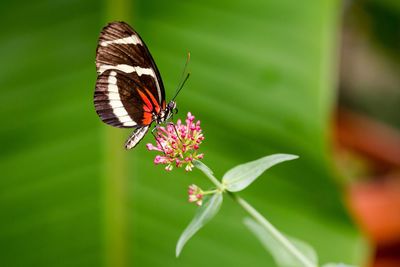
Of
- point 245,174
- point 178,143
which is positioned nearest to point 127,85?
point 178,143

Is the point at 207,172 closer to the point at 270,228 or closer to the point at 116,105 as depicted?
the point at 270,228

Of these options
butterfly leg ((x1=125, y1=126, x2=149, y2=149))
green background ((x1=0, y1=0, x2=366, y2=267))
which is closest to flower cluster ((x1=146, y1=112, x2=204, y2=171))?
butterfly leg ((x1=125, y1=126, x2=149, y2=149))

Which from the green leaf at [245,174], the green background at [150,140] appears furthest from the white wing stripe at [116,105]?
the green background at [150,140]

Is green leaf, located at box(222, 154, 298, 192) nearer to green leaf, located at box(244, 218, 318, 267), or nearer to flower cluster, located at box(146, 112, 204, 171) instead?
flower cluster, located at box(146, 112, 204, 171)

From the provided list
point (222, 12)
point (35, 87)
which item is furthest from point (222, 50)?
point (35, 87)

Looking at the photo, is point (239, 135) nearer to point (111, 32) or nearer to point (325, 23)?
point (325, 23)

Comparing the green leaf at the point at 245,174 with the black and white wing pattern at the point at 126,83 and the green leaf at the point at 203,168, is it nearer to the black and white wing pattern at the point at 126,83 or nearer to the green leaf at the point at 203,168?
the green leaf at the point at 203,168

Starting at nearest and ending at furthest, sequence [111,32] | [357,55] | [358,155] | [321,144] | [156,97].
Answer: [111,32]
[156,97]
[321,144]
[358,155]
[357,55]
